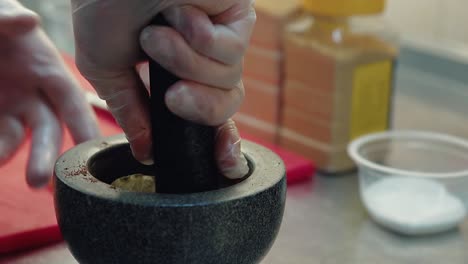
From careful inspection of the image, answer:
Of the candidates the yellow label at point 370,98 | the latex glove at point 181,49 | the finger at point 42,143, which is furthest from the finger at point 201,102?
the yellow label at point 370,98

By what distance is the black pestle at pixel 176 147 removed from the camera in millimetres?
610

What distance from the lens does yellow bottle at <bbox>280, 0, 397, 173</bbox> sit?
105 cm

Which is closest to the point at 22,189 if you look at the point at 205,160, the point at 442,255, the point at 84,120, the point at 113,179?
the point at 84,120

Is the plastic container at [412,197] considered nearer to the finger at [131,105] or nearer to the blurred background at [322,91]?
the blurred background at [322,91]

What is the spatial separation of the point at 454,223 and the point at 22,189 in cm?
53

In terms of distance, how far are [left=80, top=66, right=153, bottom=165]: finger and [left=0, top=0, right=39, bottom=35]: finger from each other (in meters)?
0.36

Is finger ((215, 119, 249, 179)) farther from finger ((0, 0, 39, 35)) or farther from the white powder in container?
finger ((0, 0, 39, 35))

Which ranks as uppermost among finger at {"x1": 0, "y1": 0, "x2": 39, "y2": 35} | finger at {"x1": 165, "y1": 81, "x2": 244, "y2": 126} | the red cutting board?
finger at {"x1": 165, "y1": 81, "x2": 244, "y2": 126}

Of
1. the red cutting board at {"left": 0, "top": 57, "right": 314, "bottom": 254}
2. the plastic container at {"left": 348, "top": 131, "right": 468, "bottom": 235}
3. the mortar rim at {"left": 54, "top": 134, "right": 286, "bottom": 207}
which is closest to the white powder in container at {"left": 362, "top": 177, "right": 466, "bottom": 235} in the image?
the plastic container at {"left": 348, "top": 131, "right": 468, "bottom": 235}

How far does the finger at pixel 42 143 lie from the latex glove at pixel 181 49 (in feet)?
0.92

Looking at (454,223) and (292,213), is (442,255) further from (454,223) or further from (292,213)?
(292,213)

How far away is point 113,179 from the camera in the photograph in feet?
2.35

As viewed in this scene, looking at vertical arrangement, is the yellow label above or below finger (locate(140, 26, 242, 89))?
below

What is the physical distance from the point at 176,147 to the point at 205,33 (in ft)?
0.33
